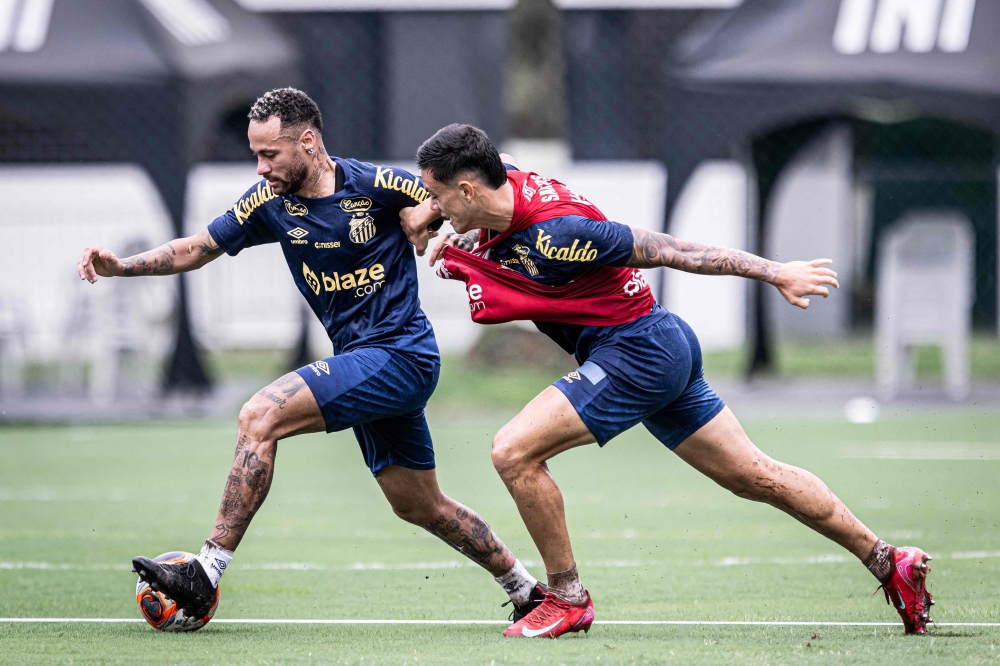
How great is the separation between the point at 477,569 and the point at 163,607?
90.8 inches

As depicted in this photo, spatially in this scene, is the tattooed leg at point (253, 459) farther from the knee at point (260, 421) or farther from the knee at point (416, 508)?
the knee at point (416, 508)

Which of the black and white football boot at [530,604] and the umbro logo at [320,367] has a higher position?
the umbro logo at [320,367]

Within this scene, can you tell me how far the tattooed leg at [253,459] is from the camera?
5.04 m

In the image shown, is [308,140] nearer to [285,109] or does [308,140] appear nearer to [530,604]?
[285,109]

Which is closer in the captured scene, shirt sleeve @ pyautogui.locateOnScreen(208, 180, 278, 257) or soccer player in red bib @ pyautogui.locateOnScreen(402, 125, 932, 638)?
soccer player in red bib @ pyautogui.locateOnScreen(402, 125, 932, 638)

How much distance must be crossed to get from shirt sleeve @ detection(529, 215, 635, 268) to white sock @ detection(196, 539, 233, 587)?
163 centimetres

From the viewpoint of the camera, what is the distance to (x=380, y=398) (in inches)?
207

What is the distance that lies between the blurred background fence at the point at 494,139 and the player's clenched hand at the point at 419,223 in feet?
30.3

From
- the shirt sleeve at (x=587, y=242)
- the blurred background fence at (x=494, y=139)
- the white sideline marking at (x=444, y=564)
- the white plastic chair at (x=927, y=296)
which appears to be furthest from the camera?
the white plastic chair at (x=927, y=296)

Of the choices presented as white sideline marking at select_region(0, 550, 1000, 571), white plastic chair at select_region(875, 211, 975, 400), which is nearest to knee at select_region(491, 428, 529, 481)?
white sideline marking at select_region(0, 550, 1000, 571)

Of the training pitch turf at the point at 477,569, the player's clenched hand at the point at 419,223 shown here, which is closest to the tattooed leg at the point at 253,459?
the training pitch turf at the point at 477,569

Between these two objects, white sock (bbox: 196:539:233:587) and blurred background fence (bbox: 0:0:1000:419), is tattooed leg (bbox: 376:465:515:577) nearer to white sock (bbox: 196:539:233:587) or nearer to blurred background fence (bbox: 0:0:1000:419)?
white sock (bbox: 196:539:233:587)

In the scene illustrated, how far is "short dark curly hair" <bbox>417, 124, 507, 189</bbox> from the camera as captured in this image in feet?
16.4

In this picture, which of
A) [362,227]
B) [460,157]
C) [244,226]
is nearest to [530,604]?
[362,227]
